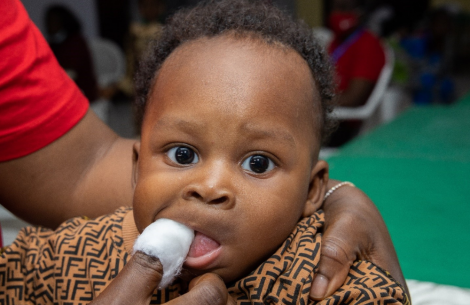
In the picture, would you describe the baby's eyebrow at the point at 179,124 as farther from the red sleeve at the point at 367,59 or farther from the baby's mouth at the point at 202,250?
the red sleeve at the point at 367,59

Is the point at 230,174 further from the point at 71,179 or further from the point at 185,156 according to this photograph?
the point at 71,179

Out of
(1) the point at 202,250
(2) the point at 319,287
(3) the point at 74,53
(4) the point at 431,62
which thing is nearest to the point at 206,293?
(1) the point at 202,250

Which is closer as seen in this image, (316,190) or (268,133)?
(268,133)

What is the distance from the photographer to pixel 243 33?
849mm

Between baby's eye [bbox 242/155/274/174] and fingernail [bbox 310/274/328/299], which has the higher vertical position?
baby's eye [bbox 242/155/274/174]

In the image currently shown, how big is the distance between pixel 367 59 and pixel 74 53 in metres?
2.80

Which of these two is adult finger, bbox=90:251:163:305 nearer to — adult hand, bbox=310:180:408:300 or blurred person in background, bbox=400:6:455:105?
adult hand, bbox=310:180:408:300

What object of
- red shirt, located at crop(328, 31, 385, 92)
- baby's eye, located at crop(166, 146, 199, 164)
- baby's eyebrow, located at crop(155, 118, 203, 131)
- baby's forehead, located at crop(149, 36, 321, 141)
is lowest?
red shirt, located at crop(328, 31, 385, 92)

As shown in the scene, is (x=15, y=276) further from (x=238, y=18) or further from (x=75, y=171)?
(x=238, y=18)

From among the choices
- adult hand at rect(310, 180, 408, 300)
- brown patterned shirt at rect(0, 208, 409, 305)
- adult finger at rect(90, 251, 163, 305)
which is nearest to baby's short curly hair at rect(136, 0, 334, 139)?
adult hand at rect(310, 180, 408, 300)

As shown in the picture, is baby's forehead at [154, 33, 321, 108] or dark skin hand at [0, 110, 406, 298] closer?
baby's forehead at [154, 33, 321, 108]

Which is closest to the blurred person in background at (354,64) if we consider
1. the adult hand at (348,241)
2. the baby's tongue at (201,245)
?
the adult hand at (348,241)

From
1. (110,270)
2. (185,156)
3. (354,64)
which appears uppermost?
(185,156)

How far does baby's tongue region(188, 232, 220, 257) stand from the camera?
729 mm
